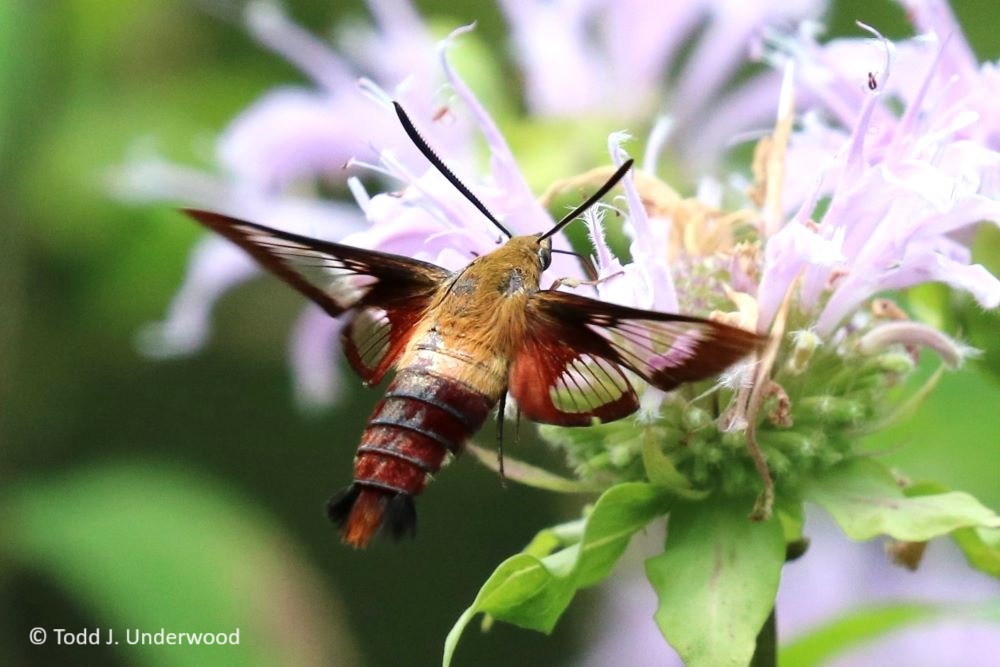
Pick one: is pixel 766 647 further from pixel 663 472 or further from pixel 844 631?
pixel 844 631

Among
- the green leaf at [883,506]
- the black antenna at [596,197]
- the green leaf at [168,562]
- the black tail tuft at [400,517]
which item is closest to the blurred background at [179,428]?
the green leaf at [168,562]

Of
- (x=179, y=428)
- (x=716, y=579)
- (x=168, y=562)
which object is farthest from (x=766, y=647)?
(x=179, y=428)

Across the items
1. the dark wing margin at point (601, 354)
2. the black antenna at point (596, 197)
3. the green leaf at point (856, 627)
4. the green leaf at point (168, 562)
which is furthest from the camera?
the green leaf at point (168, 562)

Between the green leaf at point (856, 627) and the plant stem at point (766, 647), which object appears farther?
the green leaf at point (856, 627)

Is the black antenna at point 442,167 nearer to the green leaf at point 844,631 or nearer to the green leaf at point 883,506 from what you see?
the green leaf at point 883,506

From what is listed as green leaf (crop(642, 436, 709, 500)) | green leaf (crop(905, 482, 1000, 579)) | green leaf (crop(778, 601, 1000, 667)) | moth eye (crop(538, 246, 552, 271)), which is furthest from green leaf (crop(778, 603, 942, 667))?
moth eye (crop(538, 246, 552, 271))

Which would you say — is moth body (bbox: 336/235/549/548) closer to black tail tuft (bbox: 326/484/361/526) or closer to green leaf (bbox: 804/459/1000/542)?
black tail tuft (bbox: 326/484/361/526)
